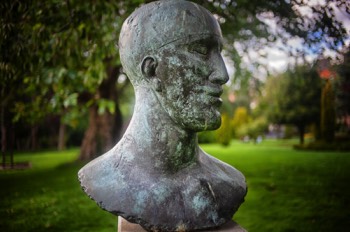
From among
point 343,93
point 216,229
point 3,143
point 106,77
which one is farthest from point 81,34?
point 343,93

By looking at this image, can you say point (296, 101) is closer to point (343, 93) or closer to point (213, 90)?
point (343, 93)

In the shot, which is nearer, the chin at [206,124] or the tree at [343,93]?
the chin at [206,124]

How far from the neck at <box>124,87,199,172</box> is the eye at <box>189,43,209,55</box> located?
406 mm

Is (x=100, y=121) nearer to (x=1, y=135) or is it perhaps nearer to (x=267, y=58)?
(x=1, y=135)

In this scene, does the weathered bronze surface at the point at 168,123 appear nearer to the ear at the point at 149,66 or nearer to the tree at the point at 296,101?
the ear at the point at 149,66

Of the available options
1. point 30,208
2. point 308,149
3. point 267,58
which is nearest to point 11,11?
point 30,208

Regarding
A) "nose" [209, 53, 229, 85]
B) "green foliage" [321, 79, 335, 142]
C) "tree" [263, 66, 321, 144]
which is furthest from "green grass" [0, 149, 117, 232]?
"tree" [263, 66, 321, 144]

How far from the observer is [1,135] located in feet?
16.5

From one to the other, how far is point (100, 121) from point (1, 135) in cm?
460

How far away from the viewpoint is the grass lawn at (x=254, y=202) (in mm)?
4539

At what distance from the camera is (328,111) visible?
4883 millimetres

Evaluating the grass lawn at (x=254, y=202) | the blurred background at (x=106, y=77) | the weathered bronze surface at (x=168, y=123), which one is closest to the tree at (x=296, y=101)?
the blurred background at (x=106, y=77)

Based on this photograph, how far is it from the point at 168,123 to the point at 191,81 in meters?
0.33

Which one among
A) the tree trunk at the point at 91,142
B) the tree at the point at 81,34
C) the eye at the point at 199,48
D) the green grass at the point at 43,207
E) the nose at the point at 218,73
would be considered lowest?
the green grass at the point at 43,207
